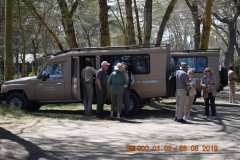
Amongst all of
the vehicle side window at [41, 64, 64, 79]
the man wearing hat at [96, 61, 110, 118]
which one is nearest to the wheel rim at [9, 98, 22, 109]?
the vehicle side window at [41, 64, 64, 79]

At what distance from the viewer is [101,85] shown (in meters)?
14.9

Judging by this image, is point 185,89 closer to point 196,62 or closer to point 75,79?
point 75,79

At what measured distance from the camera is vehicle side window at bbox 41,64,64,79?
16.4m

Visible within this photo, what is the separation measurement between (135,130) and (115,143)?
2.03 metres

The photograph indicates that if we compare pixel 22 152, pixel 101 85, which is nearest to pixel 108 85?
pixel 101 85

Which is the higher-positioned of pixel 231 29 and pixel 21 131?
pixel 231 29

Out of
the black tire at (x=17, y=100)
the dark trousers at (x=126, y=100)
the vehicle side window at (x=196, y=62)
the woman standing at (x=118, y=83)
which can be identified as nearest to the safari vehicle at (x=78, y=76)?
the black tire at (x=17, y=100)

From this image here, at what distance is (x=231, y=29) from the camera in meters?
41.5

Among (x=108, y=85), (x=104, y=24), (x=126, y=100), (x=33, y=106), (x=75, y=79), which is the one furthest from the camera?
(x=104, y=24)

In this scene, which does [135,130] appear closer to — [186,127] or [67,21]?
[186,127]

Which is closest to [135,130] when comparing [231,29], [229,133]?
[229,133]

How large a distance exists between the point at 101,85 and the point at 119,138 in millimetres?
4362

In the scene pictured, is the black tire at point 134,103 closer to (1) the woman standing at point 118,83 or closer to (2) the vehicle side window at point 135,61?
(2) the vehicle side window at point 135,61

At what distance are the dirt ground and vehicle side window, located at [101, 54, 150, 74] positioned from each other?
1.82 meters
